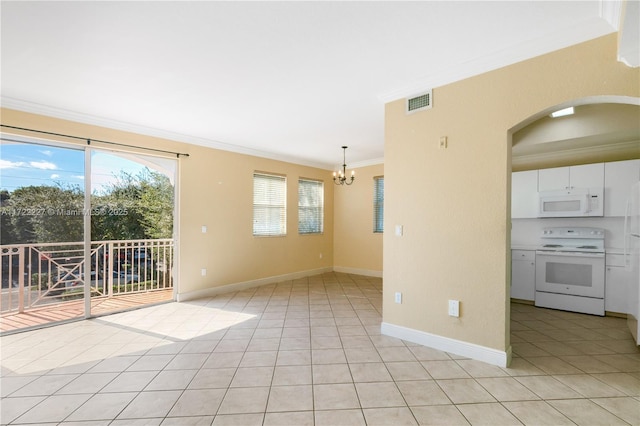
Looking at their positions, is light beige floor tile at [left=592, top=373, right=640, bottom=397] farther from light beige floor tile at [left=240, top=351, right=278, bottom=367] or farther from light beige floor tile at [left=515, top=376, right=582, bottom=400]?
light beige floor tile at [left=240, top=351, right=278, bottom=367]

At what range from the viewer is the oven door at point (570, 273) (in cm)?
404

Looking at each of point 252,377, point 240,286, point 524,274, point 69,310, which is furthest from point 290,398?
point 524,274

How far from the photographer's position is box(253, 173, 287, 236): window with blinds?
19.6 ft

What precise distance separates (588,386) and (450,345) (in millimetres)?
1008

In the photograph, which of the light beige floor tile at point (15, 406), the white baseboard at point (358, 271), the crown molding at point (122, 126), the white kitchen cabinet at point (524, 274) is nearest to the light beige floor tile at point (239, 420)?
the light beige floor tile at point (15, 406)

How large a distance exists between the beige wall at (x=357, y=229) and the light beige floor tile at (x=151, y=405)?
200 inches

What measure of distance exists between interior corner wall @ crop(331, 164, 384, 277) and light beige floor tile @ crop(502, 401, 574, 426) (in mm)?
4530

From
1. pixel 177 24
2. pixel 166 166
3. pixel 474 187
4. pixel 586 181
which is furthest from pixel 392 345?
pixel 166 166

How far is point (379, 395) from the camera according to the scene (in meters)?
2.18

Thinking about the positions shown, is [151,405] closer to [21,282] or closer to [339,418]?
[339,418]

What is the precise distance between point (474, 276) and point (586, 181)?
10.1 feet

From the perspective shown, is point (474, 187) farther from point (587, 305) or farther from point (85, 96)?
point (85, 96)

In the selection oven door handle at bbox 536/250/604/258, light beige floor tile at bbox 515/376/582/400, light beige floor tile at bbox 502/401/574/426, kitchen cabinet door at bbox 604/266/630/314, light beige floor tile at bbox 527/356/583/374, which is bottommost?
light beige floor tile at bbox 527/356/583/374

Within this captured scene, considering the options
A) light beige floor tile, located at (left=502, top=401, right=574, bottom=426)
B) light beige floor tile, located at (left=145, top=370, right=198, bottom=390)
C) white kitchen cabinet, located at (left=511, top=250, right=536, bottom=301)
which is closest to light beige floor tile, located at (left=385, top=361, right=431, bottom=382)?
light beige floor tile, located at (left=502, top=401, right=574, bottom=426)
